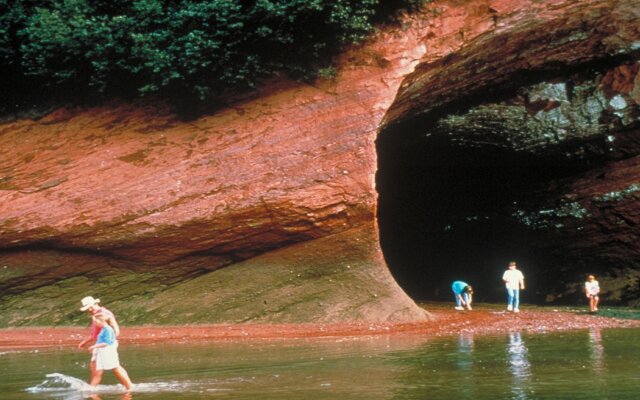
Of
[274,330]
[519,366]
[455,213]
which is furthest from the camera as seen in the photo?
[455,213]

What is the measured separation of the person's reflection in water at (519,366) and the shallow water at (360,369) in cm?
2

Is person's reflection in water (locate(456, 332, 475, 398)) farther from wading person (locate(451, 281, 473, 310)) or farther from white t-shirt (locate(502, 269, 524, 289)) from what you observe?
wading person (locate(451, 281, 473, 310))

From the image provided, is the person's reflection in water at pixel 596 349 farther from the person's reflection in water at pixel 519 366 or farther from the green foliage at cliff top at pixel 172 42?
the green foliage at cliff top at pixel 172 42

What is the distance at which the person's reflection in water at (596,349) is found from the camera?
11688mm

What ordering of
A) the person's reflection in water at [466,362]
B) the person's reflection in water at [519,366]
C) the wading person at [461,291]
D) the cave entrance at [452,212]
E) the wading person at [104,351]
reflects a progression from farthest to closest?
the cave entrance at [452,212]
the wading person at [461,291]
the wading person at [104,351]
the person's reflection in water at [466,362]
the person's reflection in water at [519,366]

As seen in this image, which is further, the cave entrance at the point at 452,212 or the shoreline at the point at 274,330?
the cave entrance at the point at 452,212

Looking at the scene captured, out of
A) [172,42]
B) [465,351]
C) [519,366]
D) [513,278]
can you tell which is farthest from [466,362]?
[513,278]

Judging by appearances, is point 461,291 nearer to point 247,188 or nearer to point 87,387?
point 247,188

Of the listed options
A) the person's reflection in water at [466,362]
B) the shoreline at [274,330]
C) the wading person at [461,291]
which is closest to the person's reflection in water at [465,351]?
the person's reflection in water at [466,362]

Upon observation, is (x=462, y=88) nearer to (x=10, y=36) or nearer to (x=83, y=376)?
(x=10, y=36)

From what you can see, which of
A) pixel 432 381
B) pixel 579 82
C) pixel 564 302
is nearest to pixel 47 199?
pixel 432 381

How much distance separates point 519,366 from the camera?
39.6 ft

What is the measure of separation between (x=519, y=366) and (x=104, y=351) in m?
6.00

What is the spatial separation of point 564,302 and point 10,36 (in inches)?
791
